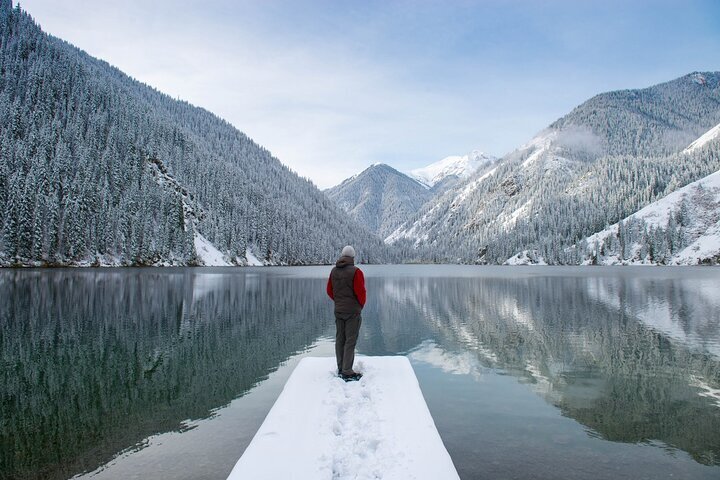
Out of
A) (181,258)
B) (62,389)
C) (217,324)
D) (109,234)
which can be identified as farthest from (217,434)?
(181,258)

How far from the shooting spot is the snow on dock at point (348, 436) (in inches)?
246

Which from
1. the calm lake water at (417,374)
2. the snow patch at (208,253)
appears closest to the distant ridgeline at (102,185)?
the snow patch at (208,253)

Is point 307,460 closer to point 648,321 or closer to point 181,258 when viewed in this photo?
point 648,321

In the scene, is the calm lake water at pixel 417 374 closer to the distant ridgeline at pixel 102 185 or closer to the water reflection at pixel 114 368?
the water reflection at pixel 114 368

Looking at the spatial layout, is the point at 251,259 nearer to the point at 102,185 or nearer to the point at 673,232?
the point at 102,185

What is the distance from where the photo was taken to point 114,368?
47.5ft

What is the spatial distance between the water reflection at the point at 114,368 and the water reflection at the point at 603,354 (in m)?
6.47

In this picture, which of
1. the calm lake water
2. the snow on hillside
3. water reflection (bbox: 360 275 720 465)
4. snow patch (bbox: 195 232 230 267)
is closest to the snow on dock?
the calm lake water

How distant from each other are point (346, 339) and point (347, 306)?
0.90 metres

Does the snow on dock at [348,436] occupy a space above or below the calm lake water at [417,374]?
above

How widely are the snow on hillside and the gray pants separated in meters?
173

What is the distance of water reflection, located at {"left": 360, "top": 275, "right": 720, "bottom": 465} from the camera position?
10.3 meters

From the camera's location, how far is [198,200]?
524 feet

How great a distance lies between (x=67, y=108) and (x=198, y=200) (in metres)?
54.1
